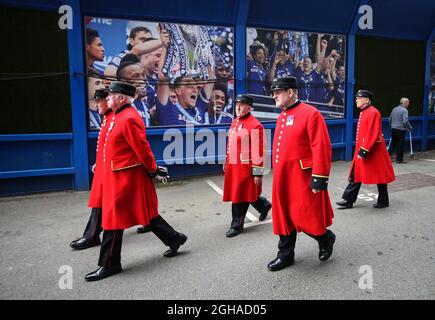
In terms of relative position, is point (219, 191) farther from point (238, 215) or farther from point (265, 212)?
point (238, 215)

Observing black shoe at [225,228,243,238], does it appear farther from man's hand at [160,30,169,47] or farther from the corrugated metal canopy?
the corrugated metal canopy

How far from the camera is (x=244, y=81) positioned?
8.98 meters

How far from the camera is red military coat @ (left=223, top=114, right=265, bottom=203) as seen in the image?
16.4 feet

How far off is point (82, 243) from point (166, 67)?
466cm

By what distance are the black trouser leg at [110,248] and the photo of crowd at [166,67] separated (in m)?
4.30

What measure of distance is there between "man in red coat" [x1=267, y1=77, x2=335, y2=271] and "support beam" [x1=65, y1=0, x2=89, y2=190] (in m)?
4.77

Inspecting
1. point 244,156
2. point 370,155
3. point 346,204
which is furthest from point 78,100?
point 370,155

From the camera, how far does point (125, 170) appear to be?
3908mm

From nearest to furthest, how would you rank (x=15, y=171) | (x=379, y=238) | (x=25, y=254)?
(x=25, y=254)
(x=379, y=238)
(x=15, y=171)

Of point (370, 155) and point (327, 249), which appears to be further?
point (370, 155)

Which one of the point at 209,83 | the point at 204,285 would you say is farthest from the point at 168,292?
the point at 209,83

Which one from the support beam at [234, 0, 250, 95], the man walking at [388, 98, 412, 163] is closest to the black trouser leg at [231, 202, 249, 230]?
the support beam at [234, 0, 250, 95]
